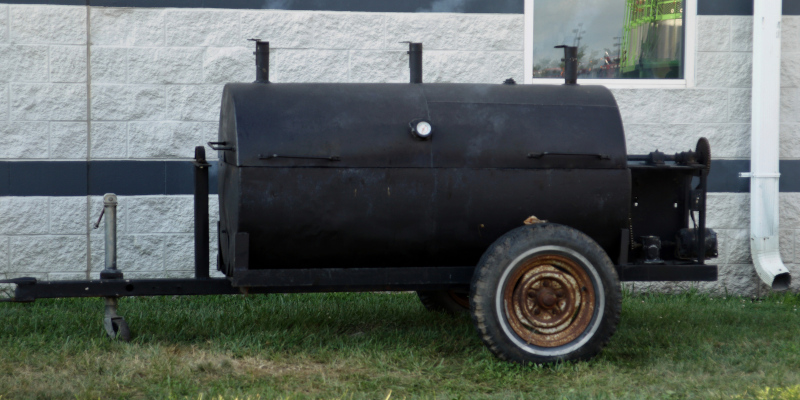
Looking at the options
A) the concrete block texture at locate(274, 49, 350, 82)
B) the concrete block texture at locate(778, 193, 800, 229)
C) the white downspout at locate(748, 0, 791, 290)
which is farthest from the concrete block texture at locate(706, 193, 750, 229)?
the concrete block texture at locate(274, 49, 350, 82)

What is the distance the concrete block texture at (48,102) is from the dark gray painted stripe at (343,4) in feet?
2.25

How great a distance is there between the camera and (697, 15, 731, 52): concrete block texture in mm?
7109

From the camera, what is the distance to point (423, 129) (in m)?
4.46

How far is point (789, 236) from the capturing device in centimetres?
714

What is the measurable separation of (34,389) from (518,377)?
2.47 meters

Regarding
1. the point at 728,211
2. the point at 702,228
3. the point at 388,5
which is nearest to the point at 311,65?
the point at 388,5

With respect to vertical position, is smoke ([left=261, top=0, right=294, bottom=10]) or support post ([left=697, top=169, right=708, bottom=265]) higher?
smoke ([left=261, top=0, right=294, bottom=10])

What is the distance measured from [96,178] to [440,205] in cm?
342

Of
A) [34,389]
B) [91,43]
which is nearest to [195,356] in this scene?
[34,389]

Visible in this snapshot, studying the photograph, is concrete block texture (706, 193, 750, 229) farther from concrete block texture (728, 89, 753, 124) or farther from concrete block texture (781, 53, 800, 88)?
concrete block texture (781, 53, 800, 88)

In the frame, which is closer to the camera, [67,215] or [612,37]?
[67,215]

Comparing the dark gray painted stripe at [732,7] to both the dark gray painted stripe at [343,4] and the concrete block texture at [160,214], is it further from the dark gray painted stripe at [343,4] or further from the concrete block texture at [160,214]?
the concrete block texture at [160,214]

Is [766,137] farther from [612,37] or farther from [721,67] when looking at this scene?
[612,37]

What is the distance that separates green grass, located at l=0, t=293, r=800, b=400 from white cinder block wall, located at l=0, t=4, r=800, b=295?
0.71 metres
